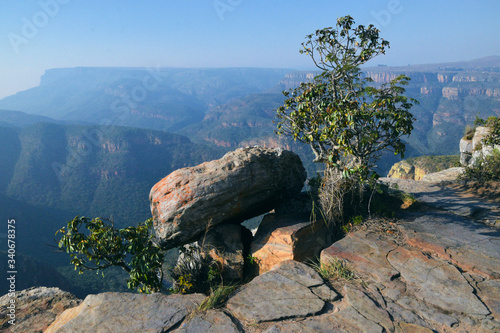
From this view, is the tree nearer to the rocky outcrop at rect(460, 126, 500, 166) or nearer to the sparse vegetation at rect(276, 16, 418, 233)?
the sparse vegetation at rect(276, 16, 418, 233)

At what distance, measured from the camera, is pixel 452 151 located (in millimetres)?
128875

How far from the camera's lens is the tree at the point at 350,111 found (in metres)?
7.31

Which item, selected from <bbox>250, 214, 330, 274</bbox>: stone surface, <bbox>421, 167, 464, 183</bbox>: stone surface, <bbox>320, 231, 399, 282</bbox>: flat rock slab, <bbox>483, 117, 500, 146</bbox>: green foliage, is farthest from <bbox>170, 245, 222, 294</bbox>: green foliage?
<bbox>483, 117, 500, 146</bbox>: green foliage

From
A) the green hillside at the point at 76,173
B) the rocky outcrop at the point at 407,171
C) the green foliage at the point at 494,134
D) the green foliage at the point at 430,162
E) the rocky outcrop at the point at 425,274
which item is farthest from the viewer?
the green hillside at the point at 76,173

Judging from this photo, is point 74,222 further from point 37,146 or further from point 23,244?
point 37,146

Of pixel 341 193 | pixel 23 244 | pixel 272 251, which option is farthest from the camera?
pixel 23 244

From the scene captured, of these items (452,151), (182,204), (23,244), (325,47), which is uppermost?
(325,47)

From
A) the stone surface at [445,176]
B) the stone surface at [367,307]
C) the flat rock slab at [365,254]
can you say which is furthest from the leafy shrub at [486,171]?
the stone surface at [367,307]

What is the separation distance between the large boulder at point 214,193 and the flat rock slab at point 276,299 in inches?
92.3

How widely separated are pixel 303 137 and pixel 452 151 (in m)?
151

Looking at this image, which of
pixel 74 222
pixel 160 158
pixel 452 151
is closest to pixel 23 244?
pixel 160 158

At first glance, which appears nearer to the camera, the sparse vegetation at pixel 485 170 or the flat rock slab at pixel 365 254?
the flat rock slab at pixel 365 254

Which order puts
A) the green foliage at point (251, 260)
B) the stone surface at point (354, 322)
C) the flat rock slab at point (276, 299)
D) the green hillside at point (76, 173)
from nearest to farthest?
the stone surface at point (354, 322)
the flat rock slab at point (276, 299)
the green foliage at point (251, 260)
the green hillside at point (76, 173)

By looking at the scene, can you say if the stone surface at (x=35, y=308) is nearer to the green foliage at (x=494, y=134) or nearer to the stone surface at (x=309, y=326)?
the stone surface at (x=309, y=326)
